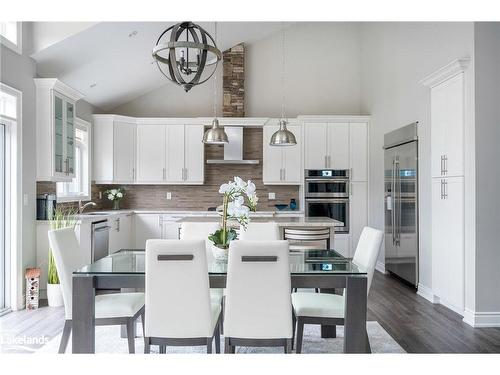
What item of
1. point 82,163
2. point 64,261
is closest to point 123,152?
point 82,163

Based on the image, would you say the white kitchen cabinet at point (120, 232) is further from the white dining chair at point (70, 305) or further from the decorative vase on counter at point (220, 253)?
the decorative vase on counter at point (220, 253)

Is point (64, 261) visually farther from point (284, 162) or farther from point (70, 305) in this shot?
point (284, 162)

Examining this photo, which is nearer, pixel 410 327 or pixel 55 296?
pixel 410 327

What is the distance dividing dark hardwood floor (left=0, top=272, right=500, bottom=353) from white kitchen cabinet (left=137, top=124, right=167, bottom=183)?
3.22m

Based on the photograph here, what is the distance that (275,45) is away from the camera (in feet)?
25.1

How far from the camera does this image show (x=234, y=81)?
24.1 feet

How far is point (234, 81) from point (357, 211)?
310cm

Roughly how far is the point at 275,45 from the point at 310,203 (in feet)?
9.93

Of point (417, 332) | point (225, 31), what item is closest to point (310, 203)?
point (225, 31)

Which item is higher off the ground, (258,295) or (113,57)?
(113,57)

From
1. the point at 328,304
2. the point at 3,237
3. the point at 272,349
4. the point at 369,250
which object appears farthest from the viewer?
the point at 3,237

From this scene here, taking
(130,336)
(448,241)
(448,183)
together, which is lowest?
(130,336)

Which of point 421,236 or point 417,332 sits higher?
point 421,236
